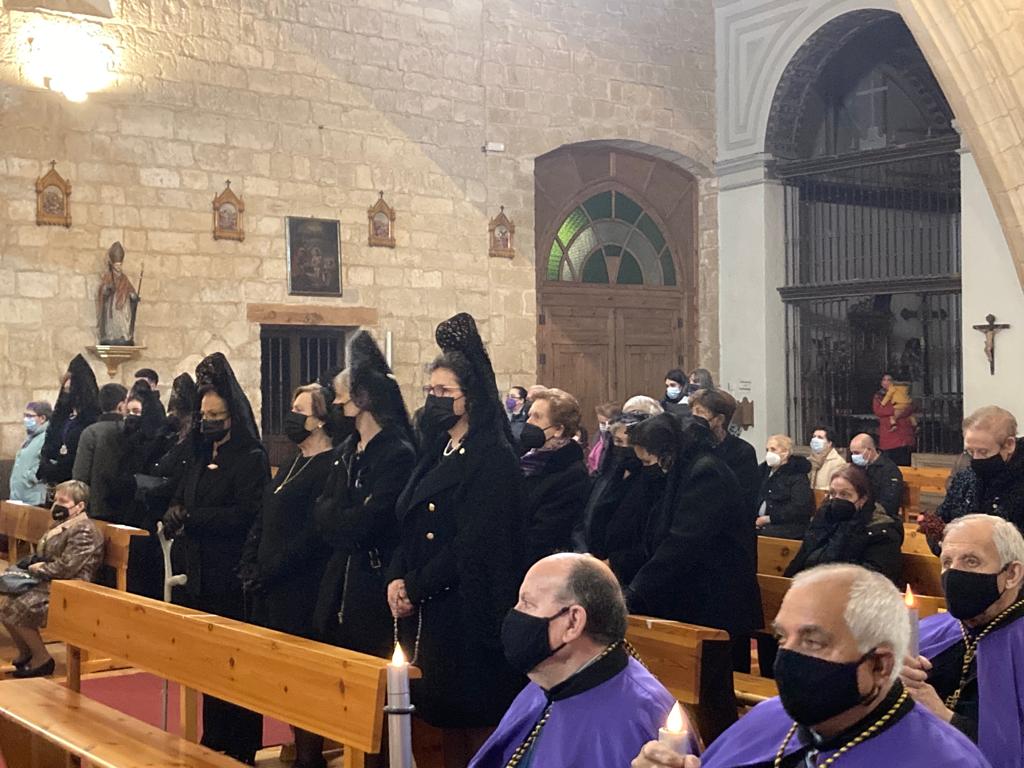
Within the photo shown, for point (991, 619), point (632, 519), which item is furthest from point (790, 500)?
point (991, 619)

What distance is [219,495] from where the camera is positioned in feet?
18.0

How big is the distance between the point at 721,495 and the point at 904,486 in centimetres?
454

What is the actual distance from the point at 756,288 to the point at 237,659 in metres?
12.6

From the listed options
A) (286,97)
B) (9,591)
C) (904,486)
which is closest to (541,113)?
(286,97)

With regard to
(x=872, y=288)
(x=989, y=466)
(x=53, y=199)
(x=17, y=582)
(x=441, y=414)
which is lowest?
(x=17, y=582)

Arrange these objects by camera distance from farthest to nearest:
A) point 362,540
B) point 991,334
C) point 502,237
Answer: point 502,237 < point 991,334 < point 362,540

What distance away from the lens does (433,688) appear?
4371 mm

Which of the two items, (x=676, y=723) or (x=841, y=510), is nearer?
(x=676, y=723)

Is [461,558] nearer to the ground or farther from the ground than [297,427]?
nearer to the ground

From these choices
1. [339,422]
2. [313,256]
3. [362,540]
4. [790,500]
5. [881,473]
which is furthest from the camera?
[313,256]

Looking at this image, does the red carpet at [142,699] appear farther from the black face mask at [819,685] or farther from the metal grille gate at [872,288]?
the metal grille gate at [872,288]

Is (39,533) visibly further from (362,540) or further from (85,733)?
(362,540)

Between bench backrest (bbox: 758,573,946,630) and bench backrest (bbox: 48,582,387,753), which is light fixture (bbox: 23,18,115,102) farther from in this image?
bench backrest (bbox: 758,573,946,630)

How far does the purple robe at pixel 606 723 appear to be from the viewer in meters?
2.71
